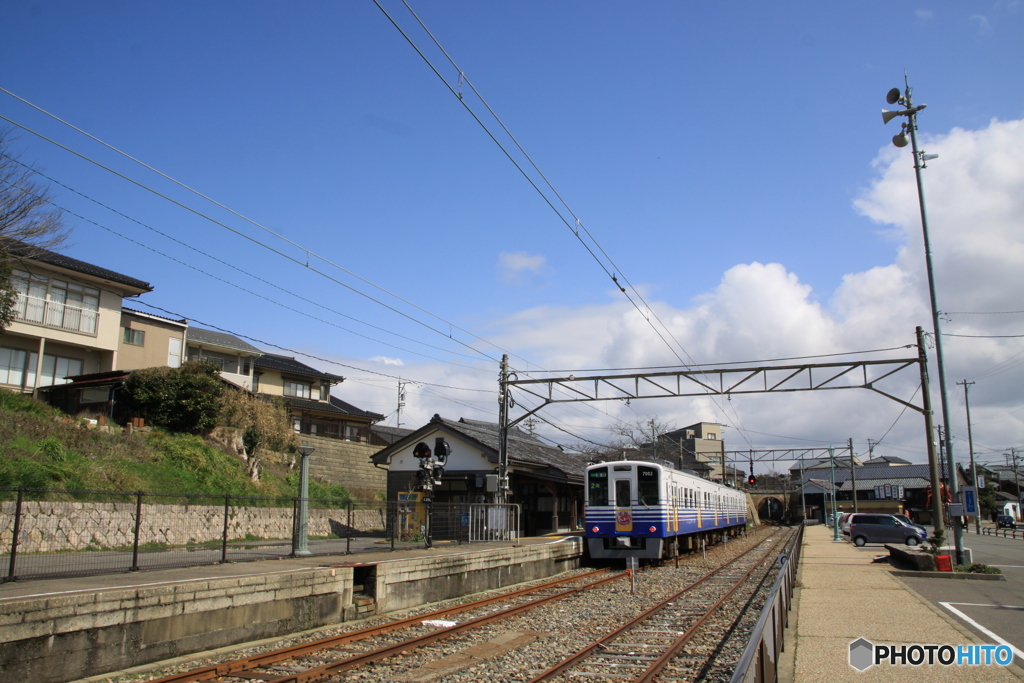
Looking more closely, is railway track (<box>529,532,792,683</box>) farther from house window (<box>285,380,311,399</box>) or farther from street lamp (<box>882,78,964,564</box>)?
house window (<box>285,380,311,399</box>)

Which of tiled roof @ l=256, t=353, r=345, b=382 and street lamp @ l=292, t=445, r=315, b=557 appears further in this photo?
tiled roof @ l=256, t=353, r=345, b=382

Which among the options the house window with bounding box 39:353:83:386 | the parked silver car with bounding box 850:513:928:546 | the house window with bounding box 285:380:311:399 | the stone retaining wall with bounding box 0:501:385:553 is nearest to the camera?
the stone retaining wall with bounding box 0:501:385:553

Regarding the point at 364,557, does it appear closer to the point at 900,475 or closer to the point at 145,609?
the point at 145,609

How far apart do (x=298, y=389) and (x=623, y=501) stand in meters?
26.9

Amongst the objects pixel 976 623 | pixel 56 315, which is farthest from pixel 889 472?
pixel 56 315

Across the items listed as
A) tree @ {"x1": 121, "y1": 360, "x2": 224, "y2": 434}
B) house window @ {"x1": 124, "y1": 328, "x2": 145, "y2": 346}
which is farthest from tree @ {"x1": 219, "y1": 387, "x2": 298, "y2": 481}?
house window @ {"x1": 124, "y1": 328, "x2": 145, "y2": 346}

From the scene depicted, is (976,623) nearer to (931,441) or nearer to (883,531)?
(931,441)

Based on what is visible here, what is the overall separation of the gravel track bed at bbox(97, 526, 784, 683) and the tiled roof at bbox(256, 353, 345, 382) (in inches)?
1147

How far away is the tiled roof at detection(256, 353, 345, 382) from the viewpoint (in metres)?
40.6

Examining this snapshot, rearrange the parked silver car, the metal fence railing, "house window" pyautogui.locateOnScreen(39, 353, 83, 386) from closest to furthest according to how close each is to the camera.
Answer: the metal fence railing < "house window" pyautogui.locateOnScreen(39, 353, 83, 386) < the parked silver car

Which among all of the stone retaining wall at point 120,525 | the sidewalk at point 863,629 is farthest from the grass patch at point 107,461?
the sidewalk at point 863,629

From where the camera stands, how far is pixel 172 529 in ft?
56.4

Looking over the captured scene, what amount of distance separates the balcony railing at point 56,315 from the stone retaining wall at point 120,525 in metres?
11.6

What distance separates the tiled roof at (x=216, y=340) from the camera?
38.2 meters
